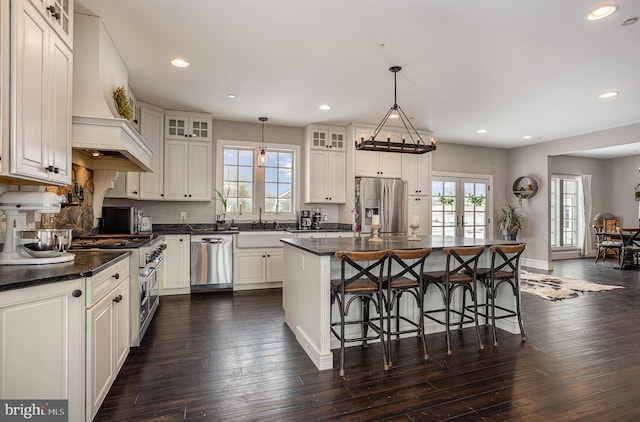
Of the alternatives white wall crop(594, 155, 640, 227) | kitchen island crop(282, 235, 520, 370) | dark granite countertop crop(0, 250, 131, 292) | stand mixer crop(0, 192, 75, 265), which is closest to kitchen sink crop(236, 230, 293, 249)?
kitchen island crop(282, 235, 520, 370)

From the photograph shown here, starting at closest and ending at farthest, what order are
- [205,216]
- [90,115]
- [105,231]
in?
[90,115], [105,231], [205,216]

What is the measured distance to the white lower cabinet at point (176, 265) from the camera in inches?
193

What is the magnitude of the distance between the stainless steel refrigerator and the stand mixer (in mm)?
4398

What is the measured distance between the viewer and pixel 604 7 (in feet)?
8.50

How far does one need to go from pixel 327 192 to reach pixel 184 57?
3222 mm

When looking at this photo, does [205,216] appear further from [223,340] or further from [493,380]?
[493,380]

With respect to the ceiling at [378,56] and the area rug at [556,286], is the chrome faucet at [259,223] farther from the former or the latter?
the area rug at [556,286]

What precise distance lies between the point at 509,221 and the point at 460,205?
114cm

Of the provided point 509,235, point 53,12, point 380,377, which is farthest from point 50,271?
point 509,235

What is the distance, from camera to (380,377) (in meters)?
2.54

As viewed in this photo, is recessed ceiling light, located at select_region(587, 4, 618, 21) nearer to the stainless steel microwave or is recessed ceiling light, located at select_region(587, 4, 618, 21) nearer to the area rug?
the area rug

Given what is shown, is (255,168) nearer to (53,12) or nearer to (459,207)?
(53,12)

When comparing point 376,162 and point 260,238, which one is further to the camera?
point 376,162

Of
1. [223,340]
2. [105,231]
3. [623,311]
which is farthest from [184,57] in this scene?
[623,311]
